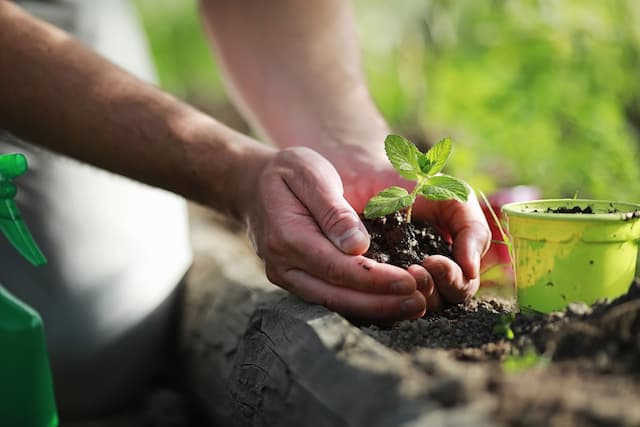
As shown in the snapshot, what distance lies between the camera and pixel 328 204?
1.44 metres

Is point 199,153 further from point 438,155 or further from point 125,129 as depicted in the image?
point 438,155

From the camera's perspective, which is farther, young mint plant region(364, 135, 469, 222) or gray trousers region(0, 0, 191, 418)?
gray trousers region(0, 0, 191, 418)

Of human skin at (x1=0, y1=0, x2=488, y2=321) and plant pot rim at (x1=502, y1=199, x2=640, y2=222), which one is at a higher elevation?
plant pot rim at (x1=502, y1=199, x2=640, y2=222)

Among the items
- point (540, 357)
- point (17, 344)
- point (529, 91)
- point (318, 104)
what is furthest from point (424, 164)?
point (529, 91)

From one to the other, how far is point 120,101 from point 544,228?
3.53 ft

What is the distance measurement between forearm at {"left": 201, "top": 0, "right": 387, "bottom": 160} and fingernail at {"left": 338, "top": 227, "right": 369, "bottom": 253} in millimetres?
669

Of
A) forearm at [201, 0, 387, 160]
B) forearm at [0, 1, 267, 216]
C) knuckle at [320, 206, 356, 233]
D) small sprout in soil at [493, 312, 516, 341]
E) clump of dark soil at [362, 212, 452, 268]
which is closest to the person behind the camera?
small sprout in soil at [493, 312, 516, 341]

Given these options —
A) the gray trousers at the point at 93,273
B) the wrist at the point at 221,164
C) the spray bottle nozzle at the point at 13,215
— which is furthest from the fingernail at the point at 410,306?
the gray trousers at the point at 93,273

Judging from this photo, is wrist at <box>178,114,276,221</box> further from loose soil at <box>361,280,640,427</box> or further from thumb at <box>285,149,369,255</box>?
loose soil at <box>361,280,640,427</box>

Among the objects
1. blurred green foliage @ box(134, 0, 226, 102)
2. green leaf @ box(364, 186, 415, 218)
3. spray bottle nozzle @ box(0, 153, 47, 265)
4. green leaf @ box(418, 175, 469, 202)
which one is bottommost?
blurred green foliage @ box(134, 0, 226, 102)

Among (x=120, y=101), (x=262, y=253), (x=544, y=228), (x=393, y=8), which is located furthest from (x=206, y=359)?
(x=393, y=8)

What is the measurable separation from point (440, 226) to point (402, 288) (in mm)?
367

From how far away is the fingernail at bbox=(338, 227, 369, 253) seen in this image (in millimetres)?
1368

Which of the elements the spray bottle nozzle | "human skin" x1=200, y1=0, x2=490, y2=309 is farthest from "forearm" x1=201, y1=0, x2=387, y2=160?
the spray bottle nozzle
